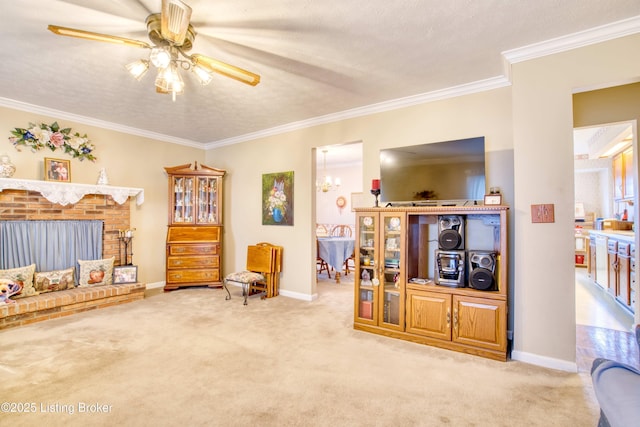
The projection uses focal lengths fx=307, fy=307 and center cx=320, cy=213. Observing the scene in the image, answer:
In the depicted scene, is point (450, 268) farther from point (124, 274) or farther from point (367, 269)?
point (124, 274)

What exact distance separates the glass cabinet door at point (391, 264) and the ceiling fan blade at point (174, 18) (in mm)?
2274

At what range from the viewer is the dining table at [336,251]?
17.9 feet

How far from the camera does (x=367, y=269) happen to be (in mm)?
3305

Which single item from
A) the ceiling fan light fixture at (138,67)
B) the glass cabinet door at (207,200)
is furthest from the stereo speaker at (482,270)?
the glass cabinet door at (207,200)

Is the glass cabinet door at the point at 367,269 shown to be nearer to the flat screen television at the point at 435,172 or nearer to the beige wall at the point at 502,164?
the flat screen television at the point at 435,172

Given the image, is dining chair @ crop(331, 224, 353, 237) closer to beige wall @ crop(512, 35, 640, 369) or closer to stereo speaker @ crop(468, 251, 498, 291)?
stereo speaker @ crop(468, 251, 498, 291)

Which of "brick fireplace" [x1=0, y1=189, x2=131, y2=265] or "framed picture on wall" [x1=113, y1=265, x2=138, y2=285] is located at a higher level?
"brick fireplace" [x1=0, y1=189, x2=131, y2=265]

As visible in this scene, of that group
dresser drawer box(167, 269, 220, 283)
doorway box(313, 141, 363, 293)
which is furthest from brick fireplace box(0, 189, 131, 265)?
doorway box(313, 141, 363, 293)

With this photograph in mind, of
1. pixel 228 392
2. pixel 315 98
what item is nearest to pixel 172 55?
pixel 315 98

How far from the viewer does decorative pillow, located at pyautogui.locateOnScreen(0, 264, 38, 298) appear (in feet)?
11.7

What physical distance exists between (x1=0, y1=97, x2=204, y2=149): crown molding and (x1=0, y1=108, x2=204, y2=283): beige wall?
61 mm

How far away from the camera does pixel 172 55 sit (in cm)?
215

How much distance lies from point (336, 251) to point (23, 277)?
4215 millimetres

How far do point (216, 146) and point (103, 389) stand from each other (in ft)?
14.2
